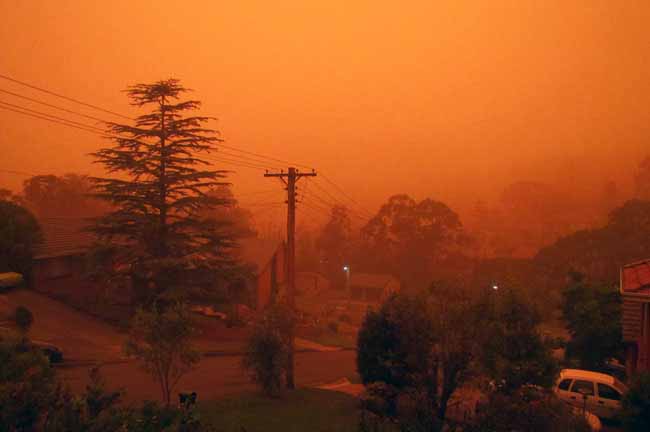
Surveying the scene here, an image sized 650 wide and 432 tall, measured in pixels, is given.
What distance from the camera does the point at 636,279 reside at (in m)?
18.8

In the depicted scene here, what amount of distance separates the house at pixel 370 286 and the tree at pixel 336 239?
17322 millimetres

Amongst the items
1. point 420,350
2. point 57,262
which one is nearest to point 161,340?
point 420,350

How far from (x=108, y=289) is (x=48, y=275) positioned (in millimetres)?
4827

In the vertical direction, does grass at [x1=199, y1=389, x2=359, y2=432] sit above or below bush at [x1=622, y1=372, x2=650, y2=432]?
below

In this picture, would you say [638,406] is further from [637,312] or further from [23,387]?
[23,387]

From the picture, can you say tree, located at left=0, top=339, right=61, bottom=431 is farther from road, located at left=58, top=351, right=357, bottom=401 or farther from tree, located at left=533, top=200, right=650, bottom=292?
tree, located at left=533, top=200, right=650, bottom=292

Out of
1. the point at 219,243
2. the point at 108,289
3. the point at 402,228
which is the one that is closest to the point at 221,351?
the point at 219,243

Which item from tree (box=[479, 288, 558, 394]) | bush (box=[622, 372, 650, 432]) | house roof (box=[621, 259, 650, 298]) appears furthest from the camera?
house roof (box=[621, 259, 650, 298])

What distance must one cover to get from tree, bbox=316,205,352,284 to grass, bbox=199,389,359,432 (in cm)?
7738

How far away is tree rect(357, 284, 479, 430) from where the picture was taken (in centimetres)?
1385

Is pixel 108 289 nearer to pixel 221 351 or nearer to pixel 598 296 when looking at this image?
pixel 221 351

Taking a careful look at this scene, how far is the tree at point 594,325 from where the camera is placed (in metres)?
24.6

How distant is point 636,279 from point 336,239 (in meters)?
79.6

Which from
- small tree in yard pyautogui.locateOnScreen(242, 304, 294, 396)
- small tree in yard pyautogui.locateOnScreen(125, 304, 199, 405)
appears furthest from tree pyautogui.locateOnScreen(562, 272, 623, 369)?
small tree in yard pyautogui.locateOnScreen(125, 304, 199, 405)
